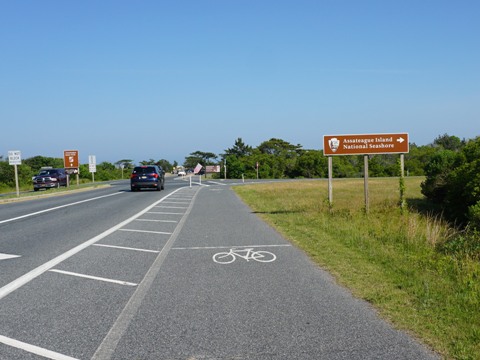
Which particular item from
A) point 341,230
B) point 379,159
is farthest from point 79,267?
point 379,159

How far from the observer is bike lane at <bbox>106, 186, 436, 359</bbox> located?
3945mm

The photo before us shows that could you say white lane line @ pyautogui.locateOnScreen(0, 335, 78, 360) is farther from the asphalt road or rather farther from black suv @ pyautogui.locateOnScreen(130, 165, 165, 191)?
black suv @ pyautogui.locateOnScreen(130, 165, 165, 191)

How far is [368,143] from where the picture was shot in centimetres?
1488

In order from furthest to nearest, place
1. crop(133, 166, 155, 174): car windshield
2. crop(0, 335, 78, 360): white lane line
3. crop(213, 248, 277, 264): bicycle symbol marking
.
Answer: crop(133, 166, 155, 174): car windshield → crop(213, 248, 277, 264): bicycle symbol marking → crop(0, 335, 78, 360): white lane line

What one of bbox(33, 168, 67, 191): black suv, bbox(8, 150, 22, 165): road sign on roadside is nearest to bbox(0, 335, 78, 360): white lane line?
bbox(8, 150, 22, 165): road sign on roadside

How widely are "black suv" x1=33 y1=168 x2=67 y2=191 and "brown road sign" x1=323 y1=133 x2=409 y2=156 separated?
3205 cm

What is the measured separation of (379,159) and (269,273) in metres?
76.6

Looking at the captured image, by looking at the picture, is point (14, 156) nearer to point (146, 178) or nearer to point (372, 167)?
point (146, 178)

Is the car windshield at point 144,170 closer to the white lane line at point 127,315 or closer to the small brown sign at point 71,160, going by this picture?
the small brown sign at point 71,160

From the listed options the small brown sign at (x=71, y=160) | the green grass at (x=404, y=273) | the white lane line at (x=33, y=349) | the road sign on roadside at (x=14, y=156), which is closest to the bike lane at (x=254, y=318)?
the green grass at (x=404, y=273)

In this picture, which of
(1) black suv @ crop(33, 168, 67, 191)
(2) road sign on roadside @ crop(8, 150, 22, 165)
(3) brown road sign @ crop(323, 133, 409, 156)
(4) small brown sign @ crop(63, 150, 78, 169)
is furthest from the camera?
(4) small brown sign @ crop(63, 150, 78, 169)

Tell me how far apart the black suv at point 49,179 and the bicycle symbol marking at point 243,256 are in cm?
3553

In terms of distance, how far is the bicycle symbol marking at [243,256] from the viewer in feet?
25.8

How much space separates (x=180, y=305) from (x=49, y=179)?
3871 cm
